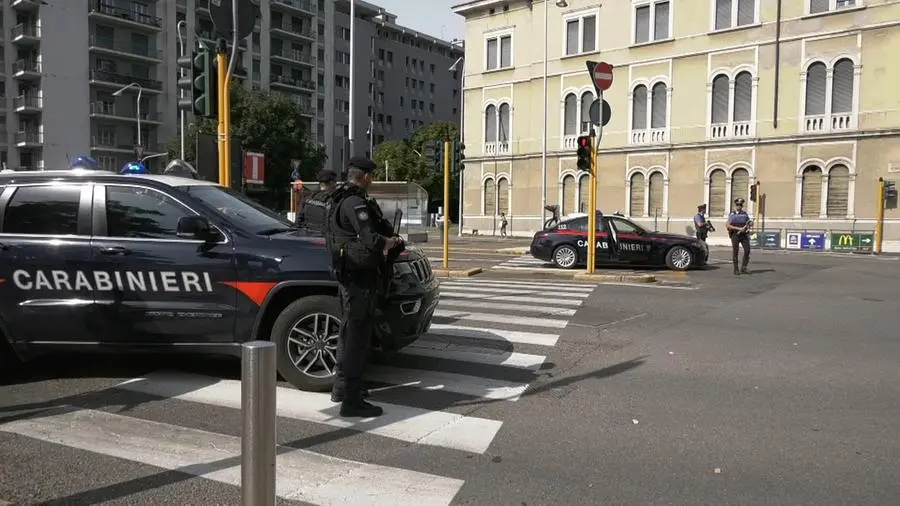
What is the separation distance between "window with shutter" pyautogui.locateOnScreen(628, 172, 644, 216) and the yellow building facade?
91mm

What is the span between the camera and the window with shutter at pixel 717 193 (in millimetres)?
36500

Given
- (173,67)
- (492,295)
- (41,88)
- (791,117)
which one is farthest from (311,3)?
(492,295)

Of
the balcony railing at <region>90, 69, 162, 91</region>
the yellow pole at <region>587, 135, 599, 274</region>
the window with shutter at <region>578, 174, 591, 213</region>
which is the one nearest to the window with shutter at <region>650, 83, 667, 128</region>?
the window with shutter at <region>578, 174, 591, 213</region>

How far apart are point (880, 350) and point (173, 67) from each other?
63.0 m

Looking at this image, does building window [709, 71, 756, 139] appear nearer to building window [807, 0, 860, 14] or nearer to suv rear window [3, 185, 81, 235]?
building window [807, 0, 860, 14]

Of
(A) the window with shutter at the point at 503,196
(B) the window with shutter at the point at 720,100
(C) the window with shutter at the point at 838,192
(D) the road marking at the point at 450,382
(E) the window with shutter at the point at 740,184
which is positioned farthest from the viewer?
(A) the window with shutter at the point at 503,196

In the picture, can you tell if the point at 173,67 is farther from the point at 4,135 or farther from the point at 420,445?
the point at 420,445

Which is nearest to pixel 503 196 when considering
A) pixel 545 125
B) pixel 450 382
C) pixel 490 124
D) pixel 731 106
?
pixel 490 124

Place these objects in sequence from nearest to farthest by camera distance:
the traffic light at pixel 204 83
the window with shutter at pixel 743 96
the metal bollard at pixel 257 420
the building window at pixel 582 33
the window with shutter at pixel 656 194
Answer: the metal bollard at pixel 257 420 → the traffic light at pixel 204 83 → the window with shutter at pixel 743 96 → the window with shutter at pixel 656 194 → the building window at pixel 582 33

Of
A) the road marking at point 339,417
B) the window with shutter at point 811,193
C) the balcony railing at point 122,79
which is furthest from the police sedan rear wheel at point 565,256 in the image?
the balcony railing at point 122,79

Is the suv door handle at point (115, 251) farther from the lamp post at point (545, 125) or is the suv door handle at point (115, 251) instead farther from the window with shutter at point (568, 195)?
the window with shutter at point (568, 195)

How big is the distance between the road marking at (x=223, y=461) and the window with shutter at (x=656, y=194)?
36.7 m

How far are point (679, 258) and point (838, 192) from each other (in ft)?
67.9

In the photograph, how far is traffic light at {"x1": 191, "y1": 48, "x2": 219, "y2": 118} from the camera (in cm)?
896
